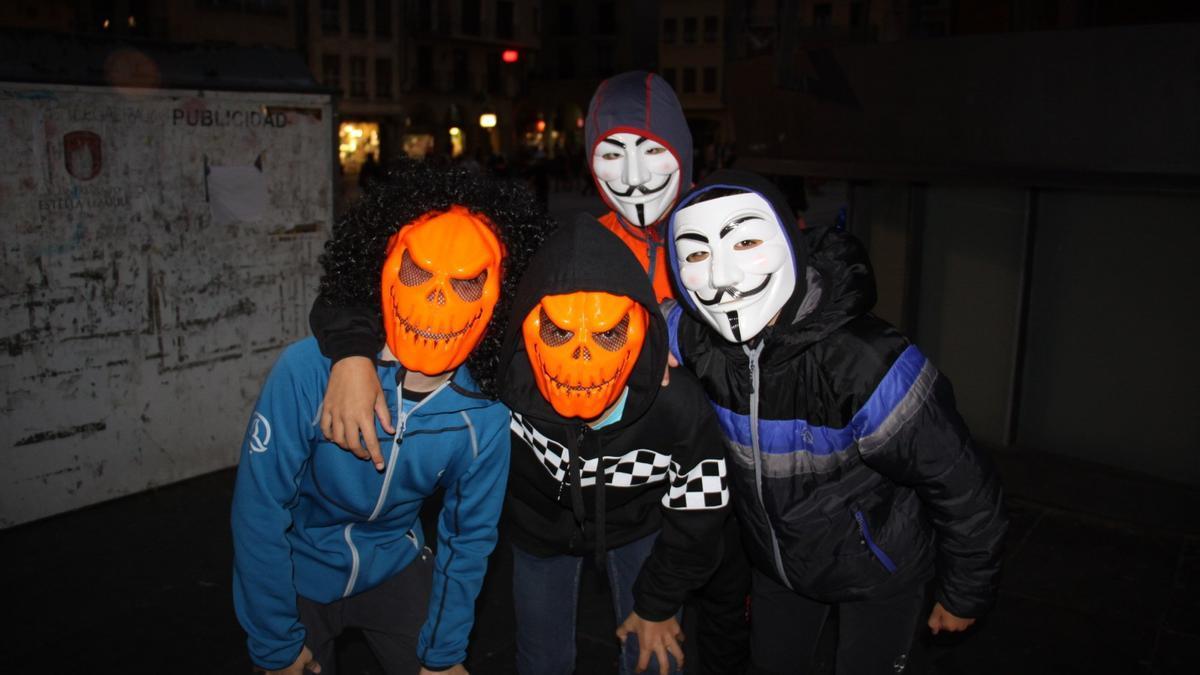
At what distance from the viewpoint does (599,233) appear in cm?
277

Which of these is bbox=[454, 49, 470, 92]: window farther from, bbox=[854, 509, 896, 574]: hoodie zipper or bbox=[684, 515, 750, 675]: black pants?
bbox=[854, 509, 896, 574]: hoodie zipper

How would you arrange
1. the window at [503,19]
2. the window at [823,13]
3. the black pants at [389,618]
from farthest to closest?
the window at [503,19], the window at [823,13], the black pants at [389,618]

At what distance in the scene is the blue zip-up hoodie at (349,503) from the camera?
2.61m

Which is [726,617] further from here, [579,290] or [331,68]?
[331,68]

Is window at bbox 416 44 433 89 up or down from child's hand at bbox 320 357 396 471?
up

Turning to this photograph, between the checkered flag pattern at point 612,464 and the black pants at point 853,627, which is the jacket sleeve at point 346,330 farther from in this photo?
the black pants at point 853,627

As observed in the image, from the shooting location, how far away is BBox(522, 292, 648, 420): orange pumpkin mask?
2643mm

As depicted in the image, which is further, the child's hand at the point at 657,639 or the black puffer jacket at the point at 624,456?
the child's hand at the point at 657,639

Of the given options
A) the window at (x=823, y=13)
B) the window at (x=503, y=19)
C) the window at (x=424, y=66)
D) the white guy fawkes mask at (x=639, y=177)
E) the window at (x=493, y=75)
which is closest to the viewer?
the white guy fawkes mask at (x=639, y=177)

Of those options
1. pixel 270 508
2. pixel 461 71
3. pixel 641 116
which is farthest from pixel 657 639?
pixel 461 71

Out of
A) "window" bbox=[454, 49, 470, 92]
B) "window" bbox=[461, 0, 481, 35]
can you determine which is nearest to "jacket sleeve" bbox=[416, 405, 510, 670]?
"window" bbox=[454, 49, 470, 92]

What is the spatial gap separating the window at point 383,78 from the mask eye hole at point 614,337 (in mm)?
41415

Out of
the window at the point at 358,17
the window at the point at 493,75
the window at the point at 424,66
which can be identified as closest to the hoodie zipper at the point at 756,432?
the window at the point at 358,17

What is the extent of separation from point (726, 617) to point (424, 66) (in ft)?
147
